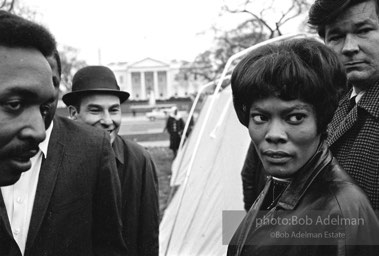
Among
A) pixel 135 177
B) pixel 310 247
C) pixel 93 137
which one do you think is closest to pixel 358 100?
pixel 310 247

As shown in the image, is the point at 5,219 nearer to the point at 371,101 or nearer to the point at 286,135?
the point at 286,135

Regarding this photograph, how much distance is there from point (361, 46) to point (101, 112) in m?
1.79

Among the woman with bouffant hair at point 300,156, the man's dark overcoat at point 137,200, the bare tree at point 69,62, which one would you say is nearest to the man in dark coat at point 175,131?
the man's dark overcoat at point 137,200

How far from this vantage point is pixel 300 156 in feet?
4.25

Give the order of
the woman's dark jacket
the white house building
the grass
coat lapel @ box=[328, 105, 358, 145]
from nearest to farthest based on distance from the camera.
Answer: the woman's dark jacket
coat lapel @ box=[328, 105, 358, 145]
the grass
the white house building

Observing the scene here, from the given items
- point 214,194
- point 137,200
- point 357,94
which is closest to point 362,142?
point 357,94

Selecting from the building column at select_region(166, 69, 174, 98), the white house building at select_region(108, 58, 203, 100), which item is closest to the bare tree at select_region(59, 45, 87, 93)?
the white house building at select_region(108, 58, 203, 100)

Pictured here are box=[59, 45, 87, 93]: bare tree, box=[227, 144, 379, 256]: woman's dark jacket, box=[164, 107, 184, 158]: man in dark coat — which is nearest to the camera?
box=[227, 144, 379, 256]: woman's dark jacket

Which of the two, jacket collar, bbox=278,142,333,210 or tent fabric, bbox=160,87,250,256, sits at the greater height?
jacket collar, bbox=278,142,333,210

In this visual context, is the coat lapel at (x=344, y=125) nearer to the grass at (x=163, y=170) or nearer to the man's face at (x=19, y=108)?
the man's face at (x=19, y=108)

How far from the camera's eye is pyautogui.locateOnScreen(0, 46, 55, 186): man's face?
1.01m

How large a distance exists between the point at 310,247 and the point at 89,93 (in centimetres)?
209

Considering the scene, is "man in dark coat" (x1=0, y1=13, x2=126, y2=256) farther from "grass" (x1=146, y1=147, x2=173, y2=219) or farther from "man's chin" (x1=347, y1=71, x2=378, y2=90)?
"grass" (x1=146, y1=147, x2=173, y2=219)

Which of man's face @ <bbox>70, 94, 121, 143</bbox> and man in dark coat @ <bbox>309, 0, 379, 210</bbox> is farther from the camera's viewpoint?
man's face @ <bbox>70, 94, 121, 143</bbox>
